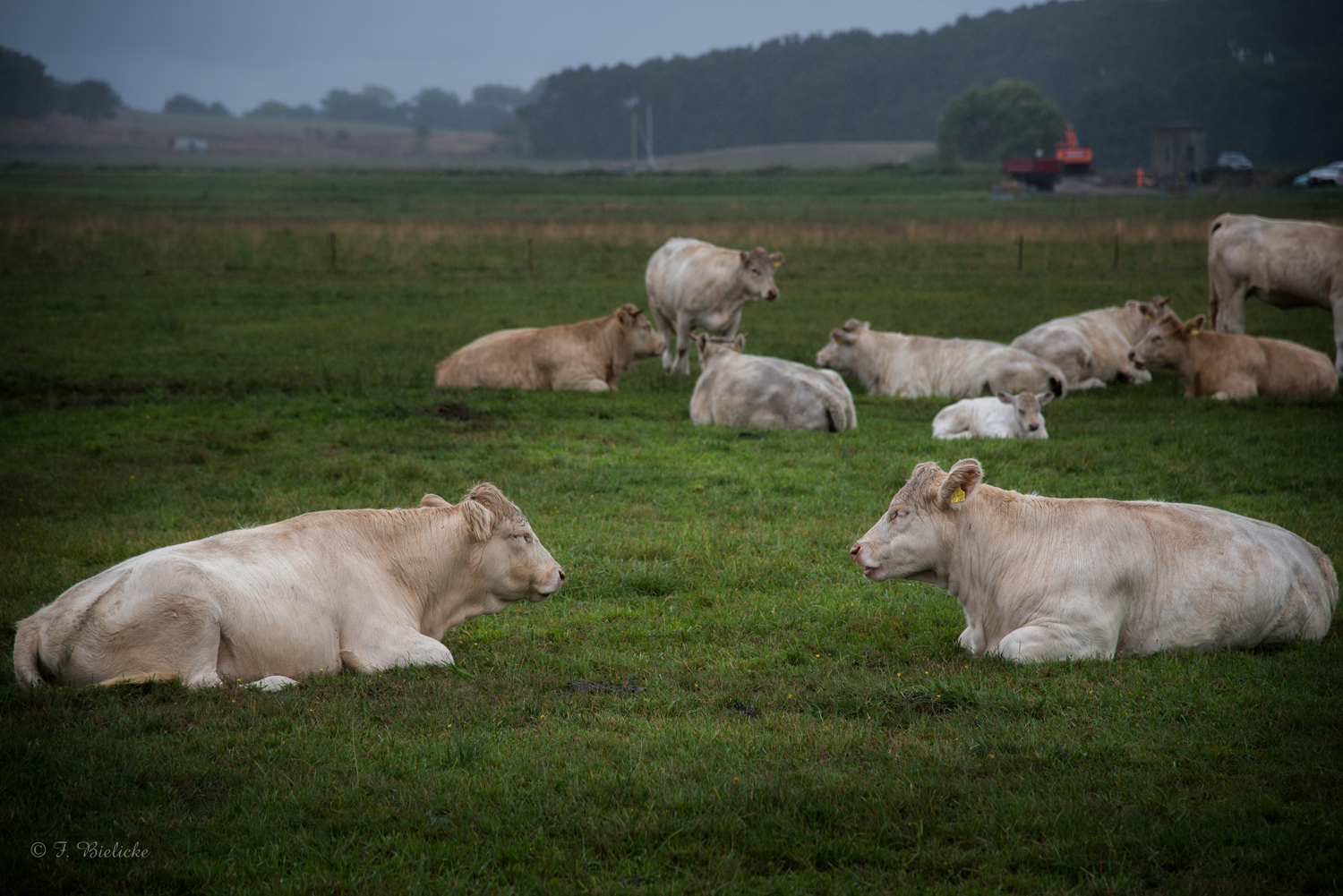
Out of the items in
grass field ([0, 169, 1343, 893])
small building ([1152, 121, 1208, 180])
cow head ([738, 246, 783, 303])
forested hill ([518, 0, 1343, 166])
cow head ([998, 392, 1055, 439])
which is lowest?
grass field ([0, 169, 1343, 893])

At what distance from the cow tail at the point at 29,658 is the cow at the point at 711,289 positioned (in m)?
13.0

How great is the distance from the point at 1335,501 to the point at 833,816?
7798 millimetres

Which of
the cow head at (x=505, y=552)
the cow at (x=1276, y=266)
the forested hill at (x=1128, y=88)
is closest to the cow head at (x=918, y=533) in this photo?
the cow head at (x=505, y=552)

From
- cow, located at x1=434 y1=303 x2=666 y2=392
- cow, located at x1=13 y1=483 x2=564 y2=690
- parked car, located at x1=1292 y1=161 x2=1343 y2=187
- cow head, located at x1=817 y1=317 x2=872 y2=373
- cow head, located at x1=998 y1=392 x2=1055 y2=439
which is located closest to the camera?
cow, located at x1=13 y1=483 x2=564 y2=690

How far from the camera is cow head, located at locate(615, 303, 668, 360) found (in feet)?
56.7

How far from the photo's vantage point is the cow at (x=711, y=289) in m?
18.2

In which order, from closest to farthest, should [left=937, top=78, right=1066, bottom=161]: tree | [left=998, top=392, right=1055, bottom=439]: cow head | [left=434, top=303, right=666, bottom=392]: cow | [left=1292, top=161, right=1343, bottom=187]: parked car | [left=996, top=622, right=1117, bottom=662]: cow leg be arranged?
[left=996, top=622, right=1117, bottom=662]: cow leg < [left=998, top=392, right=1055, bottom=439]: cow head < [left=434, top=303, right=666, bottom=392]: cow < [left=1292, top=161, right=1343, bottom=187]: parked car < [left=937, top=78, right=1066, bottom=161]: tree

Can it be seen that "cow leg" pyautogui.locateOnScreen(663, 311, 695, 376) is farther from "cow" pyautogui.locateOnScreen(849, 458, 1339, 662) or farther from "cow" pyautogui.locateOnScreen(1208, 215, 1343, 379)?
"cow" pyautogui.locateOnScreen(849, 458, 1339, 662)

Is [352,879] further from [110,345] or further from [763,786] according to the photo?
[110,345]

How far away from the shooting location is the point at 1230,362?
15094mm

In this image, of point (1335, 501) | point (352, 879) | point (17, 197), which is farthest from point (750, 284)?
point (17, 197)

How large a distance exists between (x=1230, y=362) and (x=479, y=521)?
1264 cm

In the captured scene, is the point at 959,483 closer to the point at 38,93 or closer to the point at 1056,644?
the point at 1056,644

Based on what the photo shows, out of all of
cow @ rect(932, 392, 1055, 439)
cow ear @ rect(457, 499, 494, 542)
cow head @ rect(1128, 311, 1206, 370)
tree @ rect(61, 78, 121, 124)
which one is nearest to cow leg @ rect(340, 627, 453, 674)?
cow ear @ rect(457, 499, 494, 542)
